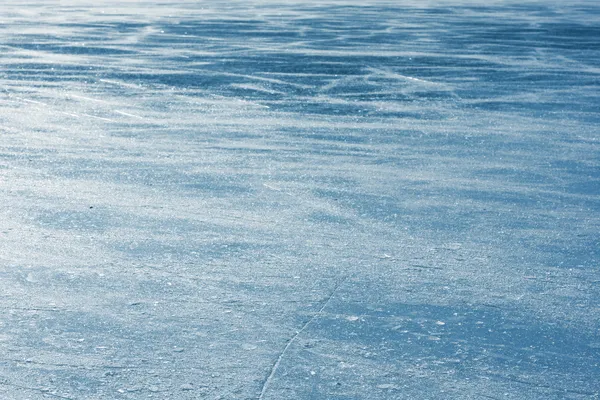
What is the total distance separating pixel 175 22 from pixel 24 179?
53.9 feet

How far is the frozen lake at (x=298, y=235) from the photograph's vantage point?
13.5ft

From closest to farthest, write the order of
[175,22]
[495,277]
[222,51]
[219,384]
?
[219,384], [495,277], [222,51], [175,22]

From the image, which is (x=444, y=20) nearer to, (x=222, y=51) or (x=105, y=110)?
(x=222, y=51)

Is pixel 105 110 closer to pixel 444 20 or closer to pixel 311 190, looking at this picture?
pixel 311 190

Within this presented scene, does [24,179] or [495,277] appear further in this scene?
[24,179]

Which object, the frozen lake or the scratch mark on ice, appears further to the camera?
the frozen lake

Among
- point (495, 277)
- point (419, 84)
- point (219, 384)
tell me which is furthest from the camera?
point (419, 84)

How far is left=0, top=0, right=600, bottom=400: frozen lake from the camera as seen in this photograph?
412 cm

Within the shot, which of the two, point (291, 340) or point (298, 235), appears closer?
point (291, 340)

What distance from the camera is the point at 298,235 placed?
19.6 ft

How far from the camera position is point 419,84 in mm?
12648

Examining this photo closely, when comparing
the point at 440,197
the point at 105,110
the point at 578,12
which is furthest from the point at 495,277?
the point at 578,12

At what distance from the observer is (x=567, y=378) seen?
403cm

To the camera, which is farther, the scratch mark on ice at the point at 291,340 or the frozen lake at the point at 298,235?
the frozen lake at the point at 298,235
